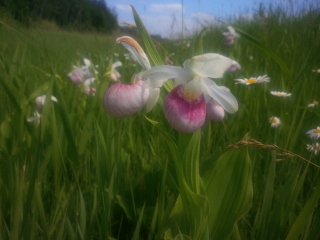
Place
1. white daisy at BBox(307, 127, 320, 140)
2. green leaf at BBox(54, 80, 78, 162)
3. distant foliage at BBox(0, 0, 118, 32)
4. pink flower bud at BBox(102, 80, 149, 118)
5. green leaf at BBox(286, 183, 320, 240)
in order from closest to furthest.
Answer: green leaf at BBox(286, 183, 320, 240), pink flower bud at BBox(102, 80, 149, 118), green leaf at BBox(54, 80, 78, 162), white daisy at BBox(307, 127, 320, 140), distant foliage at BBox(0, 0, 118, 32)

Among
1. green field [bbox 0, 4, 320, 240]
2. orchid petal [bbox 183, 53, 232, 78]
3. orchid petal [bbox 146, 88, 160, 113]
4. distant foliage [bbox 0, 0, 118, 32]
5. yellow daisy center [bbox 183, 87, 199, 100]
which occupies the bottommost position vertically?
green field [bbox 0, 4, 320, 240]

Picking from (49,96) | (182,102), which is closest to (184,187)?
(182,102)

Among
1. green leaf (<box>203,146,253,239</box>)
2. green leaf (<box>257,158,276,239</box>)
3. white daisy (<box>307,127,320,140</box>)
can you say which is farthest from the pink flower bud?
white daisy (<box>307,127,320,140</box>)

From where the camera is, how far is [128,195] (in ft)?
2.91

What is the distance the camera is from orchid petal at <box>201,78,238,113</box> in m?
0.66

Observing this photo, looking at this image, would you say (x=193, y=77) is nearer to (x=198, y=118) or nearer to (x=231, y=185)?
(x=198, y=118)

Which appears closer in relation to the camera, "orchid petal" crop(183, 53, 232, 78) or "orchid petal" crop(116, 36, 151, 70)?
"orchid petal" crop(183, 53, 232, 78)

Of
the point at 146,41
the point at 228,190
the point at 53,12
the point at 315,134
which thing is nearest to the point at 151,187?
the point at 228,190

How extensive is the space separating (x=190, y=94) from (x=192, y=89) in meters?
0.02

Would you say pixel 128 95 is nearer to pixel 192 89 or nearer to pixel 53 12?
pixel 192 89

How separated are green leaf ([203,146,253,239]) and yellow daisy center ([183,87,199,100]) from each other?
19 centimetres

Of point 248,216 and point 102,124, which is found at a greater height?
point 102,124

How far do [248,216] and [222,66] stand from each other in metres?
0.57

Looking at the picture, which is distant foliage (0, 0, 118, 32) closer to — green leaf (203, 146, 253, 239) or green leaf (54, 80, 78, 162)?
green leaf (54, 80, 78, 162)
